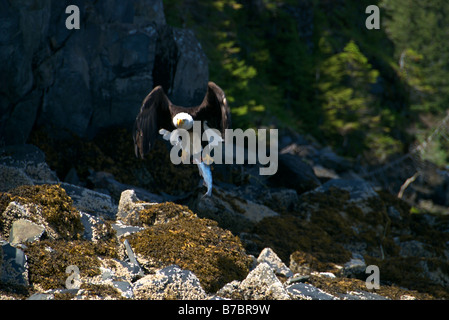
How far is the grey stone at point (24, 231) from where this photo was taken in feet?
31.1

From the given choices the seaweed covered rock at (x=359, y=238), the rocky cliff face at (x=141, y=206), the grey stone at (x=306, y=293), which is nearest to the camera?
the rocky cliff face at (x=141, y=206)

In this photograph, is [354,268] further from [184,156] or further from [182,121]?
[182,121]

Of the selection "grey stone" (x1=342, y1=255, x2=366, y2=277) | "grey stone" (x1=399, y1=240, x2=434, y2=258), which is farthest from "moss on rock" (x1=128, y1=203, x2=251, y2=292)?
"grey stone" (x1=399, y1=240, x2=434, y2=258)

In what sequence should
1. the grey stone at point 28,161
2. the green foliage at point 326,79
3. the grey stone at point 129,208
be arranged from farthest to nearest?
the green foliage at point 326,79 → the grey stone at point 28,161 → the grey stone at point 129,208

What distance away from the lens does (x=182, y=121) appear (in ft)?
36.4

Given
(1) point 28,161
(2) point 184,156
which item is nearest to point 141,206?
(2) point 184,156

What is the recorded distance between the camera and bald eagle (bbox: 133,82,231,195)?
440 inches

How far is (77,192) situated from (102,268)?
4.92 metres

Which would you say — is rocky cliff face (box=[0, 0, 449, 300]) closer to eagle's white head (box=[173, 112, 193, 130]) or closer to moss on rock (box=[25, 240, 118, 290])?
moss on rock (box=[25, 240, 118, 290])

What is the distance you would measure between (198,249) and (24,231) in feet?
10.7

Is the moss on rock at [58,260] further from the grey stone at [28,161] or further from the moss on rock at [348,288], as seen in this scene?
the grey stone at [28,161]

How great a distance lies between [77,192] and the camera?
45.0 ft

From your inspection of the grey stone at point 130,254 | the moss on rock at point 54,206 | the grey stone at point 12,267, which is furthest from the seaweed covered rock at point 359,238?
the grey stone at point 12,267

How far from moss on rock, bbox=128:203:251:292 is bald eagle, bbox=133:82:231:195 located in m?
0.97
